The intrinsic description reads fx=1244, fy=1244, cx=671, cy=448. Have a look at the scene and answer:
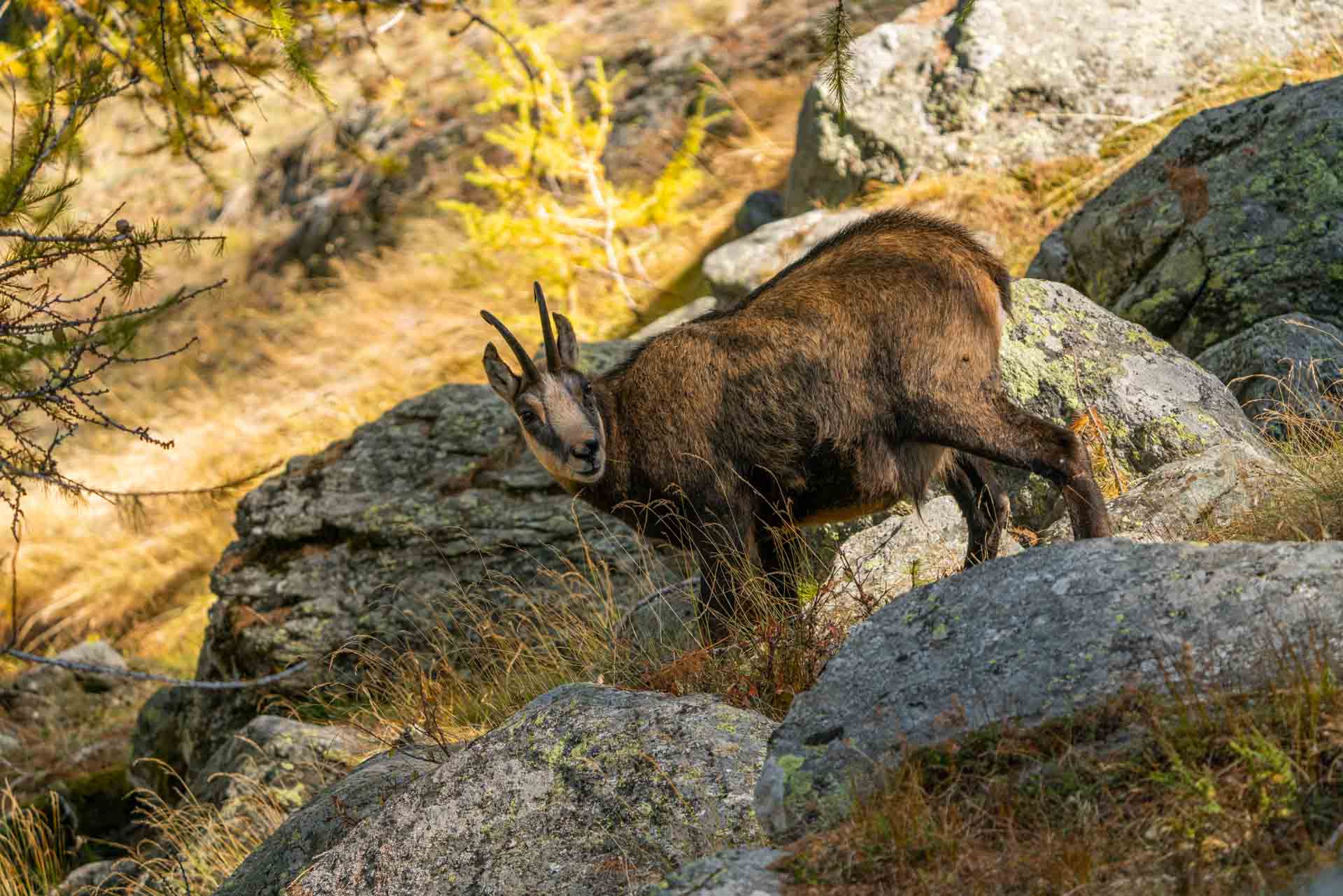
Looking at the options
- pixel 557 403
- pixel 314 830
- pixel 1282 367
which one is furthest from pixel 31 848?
pixel 1282 367

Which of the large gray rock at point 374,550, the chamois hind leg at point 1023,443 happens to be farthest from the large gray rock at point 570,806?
the large gray rock at point 374,550

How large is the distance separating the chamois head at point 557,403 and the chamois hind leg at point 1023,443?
5.31ft

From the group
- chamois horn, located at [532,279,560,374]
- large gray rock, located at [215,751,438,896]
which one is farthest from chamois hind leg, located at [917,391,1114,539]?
large gray rock, located at [215,751,438,896]

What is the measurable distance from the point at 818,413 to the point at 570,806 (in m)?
2.24

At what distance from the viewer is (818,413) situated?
5.48 m

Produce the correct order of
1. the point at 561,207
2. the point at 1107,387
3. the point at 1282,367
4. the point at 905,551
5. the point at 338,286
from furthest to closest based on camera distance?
the point at 338,286 < the point at 561,207 < the point at 1282,367 < the point at 1107,387 < the point at 905,551

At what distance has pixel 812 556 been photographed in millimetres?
6934

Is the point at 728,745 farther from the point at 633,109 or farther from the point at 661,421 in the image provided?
the point at 633,109

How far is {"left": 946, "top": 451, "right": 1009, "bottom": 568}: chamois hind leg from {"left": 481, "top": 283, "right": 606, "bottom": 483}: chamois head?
169 centimetres

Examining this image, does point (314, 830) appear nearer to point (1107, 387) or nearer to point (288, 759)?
point (288, 759)

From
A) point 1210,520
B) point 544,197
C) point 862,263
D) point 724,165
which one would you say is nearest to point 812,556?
point 862,263

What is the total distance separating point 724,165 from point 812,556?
11105 millimetres

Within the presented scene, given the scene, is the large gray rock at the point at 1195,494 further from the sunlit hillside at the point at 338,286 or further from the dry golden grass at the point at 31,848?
the dry golden grass at the point at 31,848

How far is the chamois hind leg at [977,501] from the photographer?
5699 millimetres
